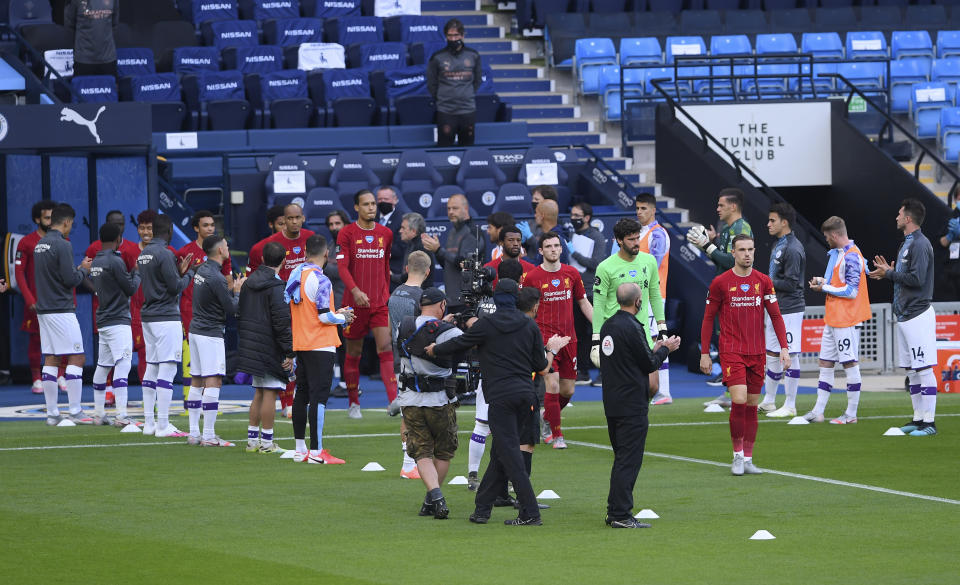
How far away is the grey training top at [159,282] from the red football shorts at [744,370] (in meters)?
6.02

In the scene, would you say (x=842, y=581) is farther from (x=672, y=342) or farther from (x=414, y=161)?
(x=414, y=161)

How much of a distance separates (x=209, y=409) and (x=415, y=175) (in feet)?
32.9

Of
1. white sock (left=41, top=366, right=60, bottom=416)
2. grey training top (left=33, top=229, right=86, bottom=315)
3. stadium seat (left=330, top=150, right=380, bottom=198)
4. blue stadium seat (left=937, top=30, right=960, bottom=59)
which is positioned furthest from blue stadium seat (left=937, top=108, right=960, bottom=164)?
white sock (left=41, top=366, right=60, bottom=416)

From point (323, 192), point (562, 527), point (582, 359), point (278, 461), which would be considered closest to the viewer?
point (562, 527)

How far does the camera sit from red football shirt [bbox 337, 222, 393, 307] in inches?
663

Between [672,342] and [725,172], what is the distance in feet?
48.9

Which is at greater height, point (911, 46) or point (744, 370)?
point (911, 46)

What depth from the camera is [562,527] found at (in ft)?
34.0

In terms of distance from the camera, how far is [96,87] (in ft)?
83.4

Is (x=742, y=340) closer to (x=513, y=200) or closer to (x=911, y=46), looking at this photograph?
(x=513, y=200)

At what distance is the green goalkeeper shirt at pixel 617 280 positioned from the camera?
1415 cm

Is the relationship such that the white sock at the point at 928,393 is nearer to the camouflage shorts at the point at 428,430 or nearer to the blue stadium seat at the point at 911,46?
the camouflage shorts at the point at 428,430

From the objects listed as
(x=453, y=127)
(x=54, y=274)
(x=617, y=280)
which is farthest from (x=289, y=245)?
(x=453, y=127)

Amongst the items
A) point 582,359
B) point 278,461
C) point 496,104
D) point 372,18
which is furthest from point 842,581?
point 372,18
